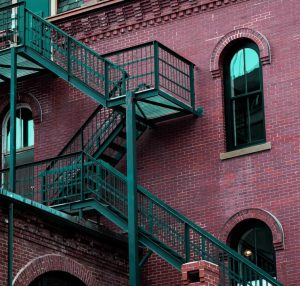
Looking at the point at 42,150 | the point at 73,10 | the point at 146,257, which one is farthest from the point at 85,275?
the point at 73,10

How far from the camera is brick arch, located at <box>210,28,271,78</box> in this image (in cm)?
2886

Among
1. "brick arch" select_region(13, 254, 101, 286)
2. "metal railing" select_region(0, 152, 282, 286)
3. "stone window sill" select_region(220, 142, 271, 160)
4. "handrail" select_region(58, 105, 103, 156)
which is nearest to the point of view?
"brick arch" select_region(13, 254, 101, 286)

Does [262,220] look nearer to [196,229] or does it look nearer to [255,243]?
[255,243]

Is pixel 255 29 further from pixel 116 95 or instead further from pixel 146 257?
pixel 146 257

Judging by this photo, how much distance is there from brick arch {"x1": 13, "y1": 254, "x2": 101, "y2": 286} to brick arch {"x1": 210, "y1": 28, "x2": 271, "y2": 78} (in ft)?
19.5

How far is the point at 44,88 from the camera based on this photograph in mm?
32031

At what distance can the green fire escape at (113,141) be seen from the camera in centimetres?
2669

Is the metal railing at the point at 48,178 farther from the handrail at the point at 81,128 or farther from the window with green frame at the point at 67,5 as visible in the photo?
the window with green frame at the point at 67,5

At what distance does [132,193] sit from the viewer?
26.8 m

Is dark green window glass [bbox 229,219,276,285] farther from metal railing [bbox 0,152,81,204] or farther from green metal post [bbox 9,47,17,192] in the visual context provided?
green metal post [bbox 9,47,17,192]

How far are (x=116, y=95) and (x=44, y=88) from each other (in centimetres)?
312

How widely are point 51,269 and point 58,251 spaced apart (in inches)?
20.8

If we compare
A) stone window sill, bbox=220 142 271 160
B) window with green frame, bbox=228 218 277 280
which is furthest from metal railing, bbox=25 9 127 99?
window with green frame, bbox=228 218 277 280

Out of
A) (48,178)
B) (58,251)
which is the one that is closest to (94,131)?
(48,178)
